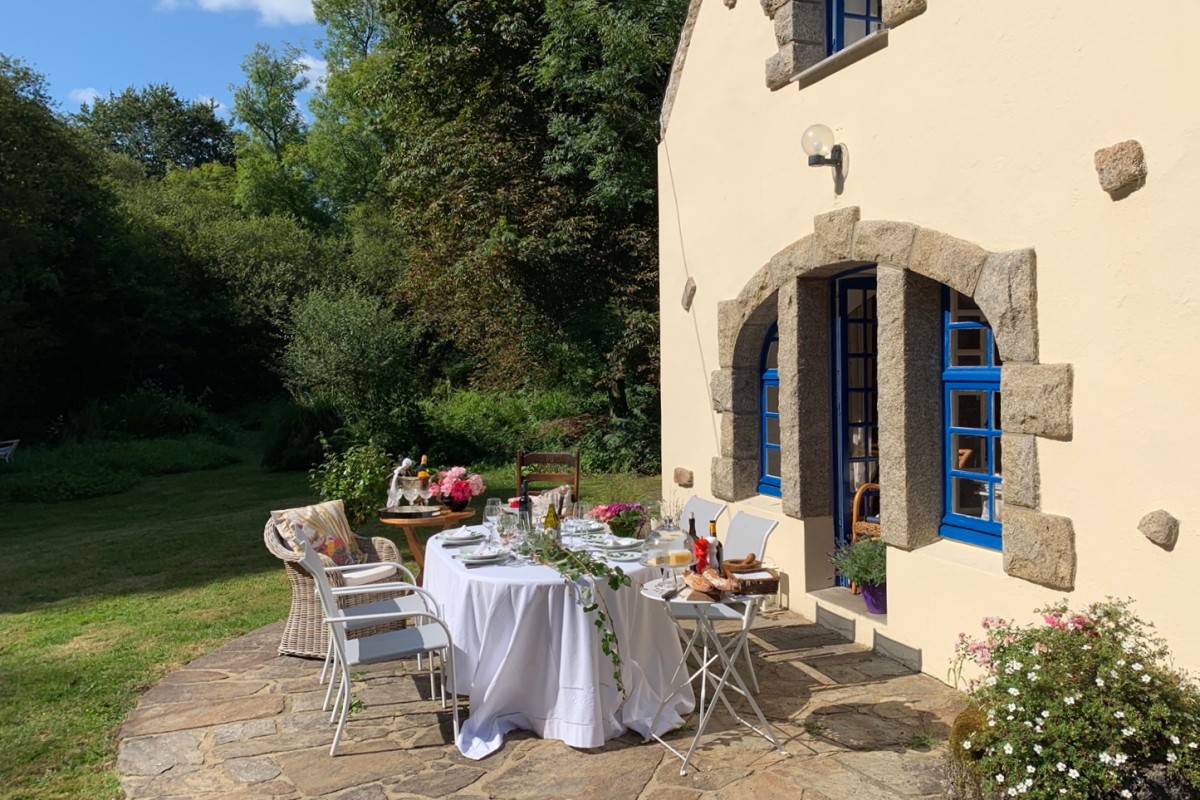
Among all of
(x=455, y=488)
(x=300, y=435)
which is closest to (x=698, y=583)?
(x=455, y=488)

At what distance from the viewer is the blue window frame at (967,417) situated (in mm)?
4637

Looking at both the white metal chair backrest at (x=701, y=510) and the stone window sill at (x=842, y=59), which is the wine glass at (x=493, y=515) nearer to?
the white metal chair backrest at (x=701, y=510)

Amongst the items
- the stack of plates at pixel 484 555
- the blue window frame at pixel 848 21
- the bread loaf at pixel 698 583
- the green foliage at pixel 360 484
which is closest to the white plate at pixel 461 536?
the stack of plates at pixel 484 555

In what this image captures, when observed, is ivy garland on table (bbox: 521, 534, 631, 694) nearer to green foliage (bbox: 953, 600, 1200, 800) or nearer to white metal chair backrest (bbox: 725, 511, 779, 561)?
white metal chair backrest (bbox: 725, 511, 779, 561)

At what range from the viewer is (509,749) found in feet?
12.9

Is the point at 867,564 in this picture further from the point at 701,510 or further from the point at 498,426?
the point at 498,426

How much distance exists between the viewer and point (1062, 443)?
3865mm

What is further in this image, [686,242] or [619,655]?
[686,242]

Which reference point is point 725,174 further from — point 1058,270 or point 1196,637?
point 1196,637

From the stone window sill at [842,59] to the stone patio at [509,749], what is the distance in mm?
3513

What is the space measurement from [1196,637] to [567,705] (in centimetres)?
254

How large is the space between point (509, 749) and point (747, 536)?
1.65m

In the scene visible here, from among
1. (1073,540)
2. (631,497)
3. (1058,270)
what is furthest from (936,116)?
(631,497)

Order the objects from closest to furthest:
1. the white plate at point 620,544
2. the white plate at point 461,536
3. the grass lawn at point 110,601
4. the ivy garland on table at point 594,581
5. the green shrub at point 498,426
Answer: the ivy garland on table at point 594,581 < the grass lawn at point 110,601 < the white plate at point 620,544 < the white plate at point 461,536 < the green shrub at point 498,426
